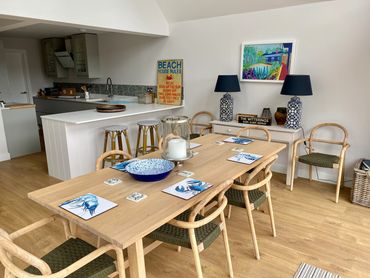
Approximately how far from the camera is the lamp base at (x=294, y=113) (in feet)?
10.8

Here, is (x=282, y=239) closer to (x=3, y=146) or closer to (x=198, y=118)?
(x=198, y=118)

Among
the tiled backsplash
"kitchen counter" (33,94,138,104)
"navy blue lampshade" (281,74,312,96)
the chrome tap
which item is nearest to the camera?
"navy blue lampshade" (281,74,312,96)

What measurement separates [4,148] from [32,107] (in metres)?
0.81

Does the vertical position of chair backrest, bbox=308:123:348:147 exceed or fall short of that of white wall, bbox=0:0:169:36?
it falls short

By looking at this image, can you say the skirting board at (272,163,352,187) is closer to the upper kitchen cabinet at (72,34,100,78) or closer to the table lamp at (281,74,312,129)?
the table lamp at (281,74,312,129)

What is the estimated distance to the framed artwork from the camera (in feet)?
11.4

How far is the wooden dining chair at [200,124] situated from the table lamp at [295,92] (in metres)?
1.28

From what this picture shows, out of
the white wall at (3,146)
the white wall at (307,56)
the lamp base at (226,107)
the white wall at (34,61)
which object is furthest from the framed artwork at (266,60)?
the white wall at (34,61)

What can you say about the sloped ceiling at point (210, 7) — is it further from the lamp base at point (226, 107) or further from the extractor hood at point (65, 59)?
the extractor hood at point (65, 59)

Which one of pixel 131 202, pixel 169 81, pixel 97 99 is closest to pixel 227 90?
pixel 169 81

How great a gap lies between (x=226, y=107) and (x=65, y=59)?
426 centimetres

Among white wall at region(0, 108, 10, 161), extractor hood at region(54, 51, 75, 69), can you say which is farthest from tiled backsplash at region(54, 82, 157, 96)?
white wall at region(0, 108, 10, 161)

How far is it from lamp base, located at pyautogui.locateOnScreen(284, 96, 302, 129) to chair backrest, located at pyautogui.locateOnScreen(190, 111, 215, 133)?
131 centimetres

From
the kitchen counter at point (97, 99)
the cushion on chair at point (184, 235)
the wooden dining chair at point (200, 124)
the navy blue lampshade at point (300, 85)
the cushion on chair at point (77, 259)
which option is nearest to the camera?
the cushion on chair at point (77, 259)
